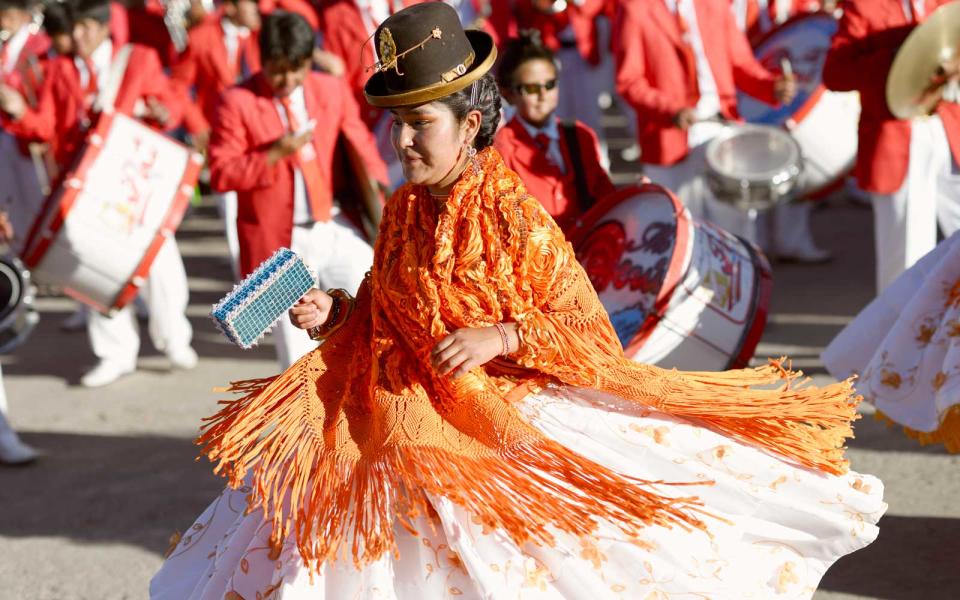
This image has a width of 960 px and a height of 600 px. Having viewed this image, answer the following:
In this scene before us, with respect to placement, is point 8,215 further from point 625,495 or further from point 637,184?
point 625,495

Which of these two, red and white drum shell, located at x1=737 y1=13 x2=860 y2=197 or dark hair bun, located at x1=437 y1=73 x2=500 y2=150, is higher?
dark hair bun, located at x1=437 y1=73 x2=500 y2=150

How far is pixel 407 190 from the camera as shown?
10.0 feet

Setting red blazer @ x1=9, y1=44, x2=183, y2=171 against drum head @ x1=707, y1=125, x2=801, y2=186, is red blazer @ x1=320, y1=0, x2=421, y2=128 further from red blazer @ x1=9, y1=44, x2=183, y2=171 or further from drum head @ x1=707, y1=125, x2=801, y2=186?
drum head @ x1=707, y1=125, x2=801, y2=186

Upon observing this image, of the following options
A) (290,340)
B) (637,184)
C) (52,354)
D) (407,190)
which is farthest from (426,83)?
(52,354)

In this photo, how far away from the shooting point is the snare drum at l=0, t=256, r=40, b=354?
16.5ft

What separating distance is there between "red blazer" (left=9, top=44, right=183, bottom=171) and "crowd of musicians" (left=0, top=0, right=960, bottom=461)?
0.01 meters

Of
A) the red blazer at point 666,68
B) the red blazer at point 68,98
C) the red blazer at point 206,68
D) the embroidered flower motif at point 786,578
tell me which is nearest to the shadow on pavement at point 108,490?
the red blazer at point 68,98

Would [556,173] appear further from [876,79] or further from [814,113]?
[814,113]

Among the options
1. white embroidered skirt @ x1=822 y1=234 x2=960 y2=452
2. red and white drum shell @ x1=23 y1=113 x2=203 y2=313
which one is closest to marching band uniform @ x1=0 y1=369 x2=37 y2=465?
red and white drum shell @ x1=23 y1=113 x2=203 y2=313

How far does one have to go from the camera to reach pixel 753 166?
6.09 m

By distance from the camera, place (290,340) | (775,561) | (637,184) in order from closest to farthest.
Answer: (775,561), (637,184), (290,340)

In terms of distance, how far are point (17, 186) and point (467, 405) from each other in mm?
5255

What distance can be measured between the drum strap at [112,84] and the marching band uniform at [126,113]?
0.08 feet

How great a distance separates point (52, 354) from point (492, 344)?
5.25m
